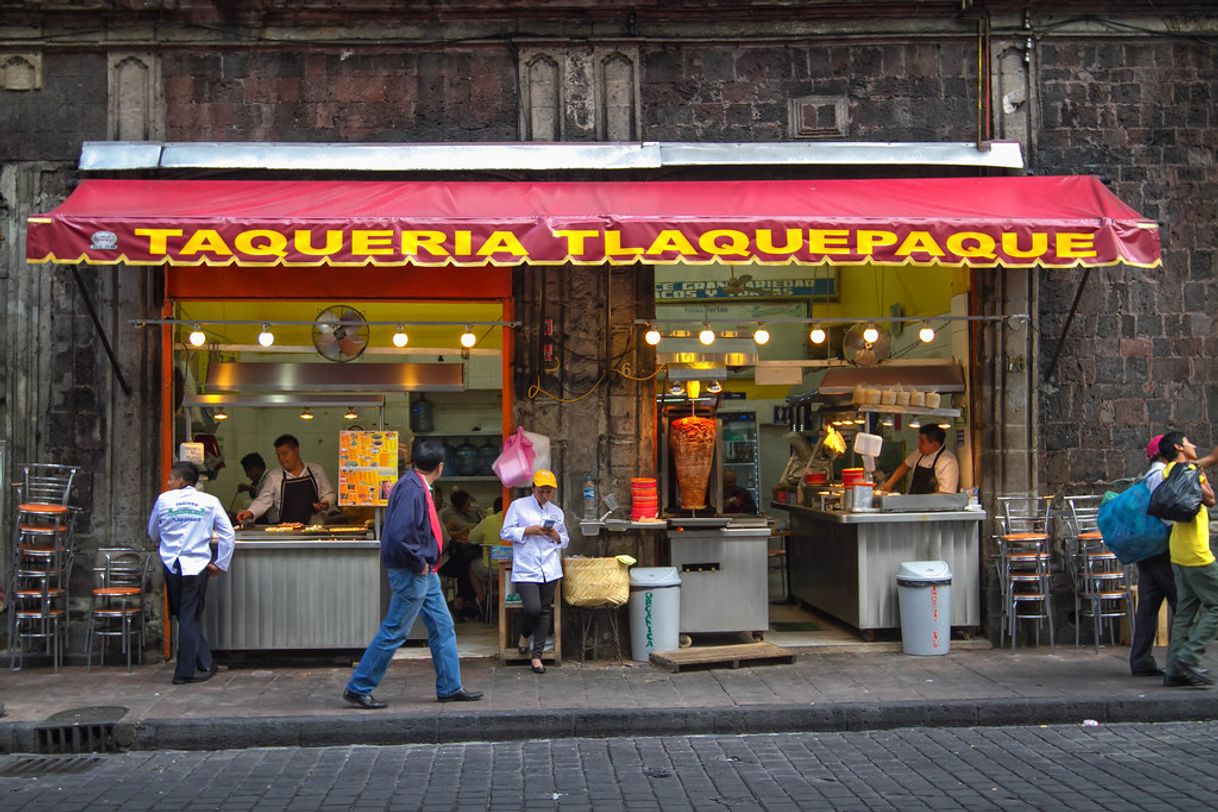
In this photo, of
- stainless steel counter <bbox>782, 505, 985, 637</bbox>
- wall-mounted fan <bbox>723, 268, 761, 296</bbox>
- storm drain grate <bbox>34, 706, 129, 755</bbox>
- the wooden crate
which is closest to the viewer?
storm drain grate <bbox>34, 706, 129, 755</bbox>

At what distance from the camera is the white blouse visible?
955 cm

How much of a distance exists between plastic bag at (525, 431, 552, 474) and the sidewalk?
162 cm

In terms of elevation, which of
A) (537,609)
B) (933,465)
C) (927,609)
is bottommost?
(927,609)

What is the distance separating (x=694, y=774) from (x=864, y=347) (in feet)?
20.4

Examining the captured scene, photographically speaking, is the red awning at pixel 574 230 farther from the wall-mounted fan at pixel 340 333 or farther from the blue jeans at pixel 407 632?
the blue jeans at pixel 407 632

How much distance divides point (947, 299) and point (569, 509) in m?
4.08

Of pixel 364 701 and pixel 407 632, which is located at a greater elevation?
pixel 407 632

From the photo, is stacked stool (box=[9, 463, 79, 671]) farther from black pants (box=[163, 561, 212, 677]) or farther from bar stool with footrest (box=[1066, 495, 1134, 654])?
bar stool with footrest (box=[1066, 495, 1134, 654])

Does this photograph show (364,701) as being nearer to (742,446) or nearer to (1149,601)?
(1149,601)

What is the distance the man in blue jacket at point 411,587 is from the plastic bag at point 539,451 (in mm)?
1648

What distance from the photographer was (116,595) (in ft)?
31.4

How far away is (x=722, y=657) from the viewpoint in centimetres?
953

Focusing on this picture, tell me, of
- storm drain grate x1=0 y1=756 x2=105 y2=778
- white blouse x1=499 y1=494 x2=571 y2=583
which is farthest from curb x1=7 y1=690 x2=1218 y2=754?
white blouse x1=499 y1=494 x2=571 y2=583

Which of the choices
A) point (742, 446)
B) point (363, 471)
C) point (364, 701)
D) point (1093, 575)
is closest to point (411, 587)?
point (364, 701)
